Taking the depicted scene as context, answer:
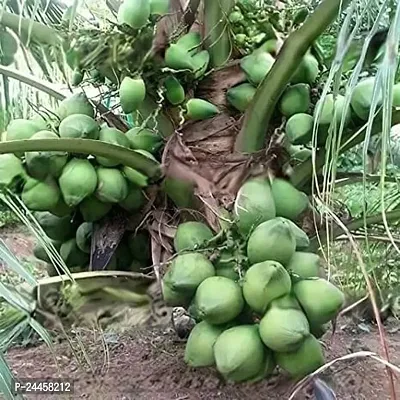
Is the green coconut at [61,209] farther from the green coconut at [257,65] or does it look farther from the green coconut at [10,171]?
the green coconut at [257,65]

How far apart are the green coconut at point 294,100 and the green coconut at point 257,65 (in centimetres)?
5

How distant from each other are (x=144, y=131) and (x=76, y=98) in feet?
0.42

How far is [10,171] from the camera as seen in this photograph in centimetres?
100

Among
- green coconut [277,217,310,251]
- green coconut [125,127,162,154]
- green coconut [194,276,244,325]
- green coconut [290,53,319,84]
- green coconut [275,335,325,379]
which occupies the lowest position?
green coconut [275,335,325,379]

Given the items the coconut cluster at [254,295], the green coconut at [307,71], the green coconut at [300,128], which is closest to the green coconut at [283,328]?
the coconut cluster at [254,295]

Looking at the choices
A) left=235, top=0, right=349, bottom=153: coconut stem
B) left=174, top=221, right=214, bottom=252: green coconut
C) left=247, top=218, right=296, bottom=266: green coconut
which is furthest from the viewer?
left=174, top=221, right=214, bottom=252: green coconut

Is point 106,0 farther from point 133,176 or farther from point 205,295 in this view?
point 205,295

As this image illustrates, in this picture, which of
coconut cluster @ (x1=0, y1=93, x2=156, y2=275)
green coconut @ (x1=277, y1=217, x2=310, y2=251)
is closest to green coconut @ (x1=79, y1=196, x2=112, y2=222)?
coconut cluster @ (x1=0, y1=93, x2=156, y2=275)

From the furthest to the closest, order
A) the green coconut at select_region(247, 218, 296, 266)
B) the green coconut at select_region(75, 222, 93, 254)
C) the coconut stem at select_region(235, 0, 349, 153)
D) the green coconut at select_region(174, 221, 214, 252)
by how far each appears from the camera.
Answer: the green coconut at select_region(75, 222, 93, 254) → the green coconut at select_region(174, 221, 214, 252) → the green coconut at select_region(247, 218, 296, 266) → the coconut stem at select_region(235, 0, 349, 153)

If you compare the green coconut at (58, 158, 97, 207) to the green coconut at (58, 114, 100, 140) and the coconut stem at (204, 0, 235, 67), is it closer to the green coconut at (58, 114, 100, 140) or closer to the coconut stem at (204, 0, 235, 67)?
the green coconut at (58, 114, 100, 140)

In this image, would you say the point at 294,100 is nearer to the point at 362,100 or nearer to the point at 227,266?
the point at 362,100

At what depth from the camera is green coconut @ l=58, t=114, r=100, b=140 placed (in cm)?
102

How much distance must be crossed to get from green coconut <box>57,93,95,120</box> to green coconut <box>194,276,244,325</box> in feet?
1.22

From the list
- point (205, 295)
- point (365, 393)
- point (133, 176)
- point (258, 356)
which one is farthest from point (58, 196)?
point (365, 393)
